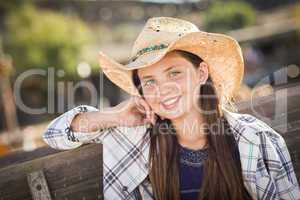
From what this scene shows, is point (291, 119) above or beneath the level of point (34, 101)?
above

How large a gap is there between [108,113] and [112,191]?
33 cm

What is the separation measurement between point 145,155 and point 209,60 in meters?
0.50

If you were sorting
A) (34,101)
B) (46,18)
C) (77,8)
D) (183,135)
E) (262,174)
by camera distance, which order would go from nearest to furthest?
(262,174), (183,135), (34,101), (46,18), (77,8)

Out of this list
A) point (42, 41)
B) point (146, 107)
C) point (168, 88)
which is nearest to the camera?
point (168, 88)

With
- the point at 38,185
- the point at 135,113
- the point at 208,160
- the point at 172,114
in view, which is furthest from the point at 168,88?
the point at 38,185

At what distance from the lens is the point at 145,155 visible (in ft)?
7.07

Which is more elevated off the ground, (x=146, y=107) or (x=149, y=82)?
(x=149, y=82)

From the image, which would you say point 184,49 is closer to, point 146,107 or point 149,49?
point 149,49

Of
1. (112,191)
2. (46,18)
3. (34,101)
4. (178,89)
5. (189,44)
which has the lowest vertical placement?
(34,101)

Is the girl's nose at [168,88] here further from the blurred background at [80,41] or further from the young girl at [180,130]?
the blurred background at [80,41]

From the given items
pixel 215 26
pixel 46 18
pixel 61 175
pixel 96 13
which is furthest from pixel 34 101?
pixel 61 175

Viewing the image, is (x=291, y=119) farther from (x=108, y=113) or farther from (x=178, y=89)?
(x=108, y=113)

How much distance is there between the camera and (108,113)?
83.4 inches

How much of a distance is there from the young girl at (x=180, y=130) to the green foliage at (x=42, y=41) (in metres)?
16.7
